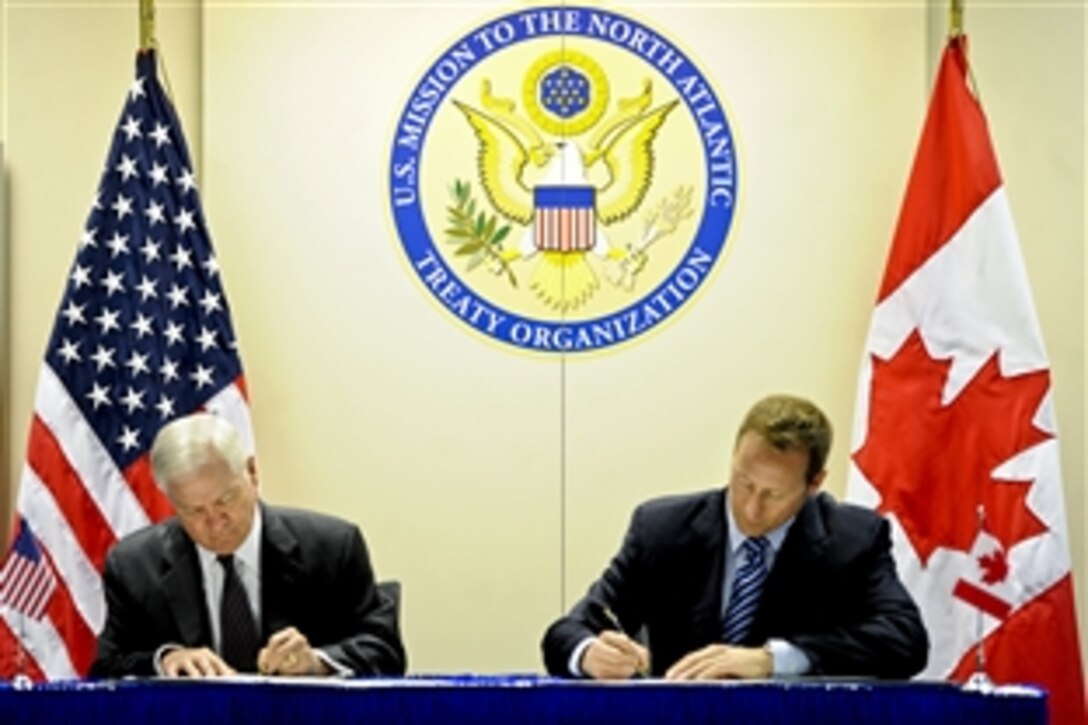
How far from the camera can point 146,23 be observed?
4.75 m

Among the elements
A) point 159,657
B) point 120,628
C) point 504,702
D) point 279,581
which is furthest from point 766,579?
point 120,628

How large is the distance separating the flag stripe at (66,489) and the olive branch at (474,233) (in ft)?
4.05

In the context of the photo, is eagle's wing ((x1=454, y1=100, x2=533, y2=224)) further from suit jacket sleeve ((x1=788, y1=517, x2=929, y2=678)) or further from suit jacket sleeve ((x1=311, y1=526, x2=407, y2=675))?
suit jacket sleeve ((x1=788, y1=517, x2=929, y2=678))

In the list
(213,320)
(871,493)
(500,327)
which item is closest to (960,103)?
(871,493)

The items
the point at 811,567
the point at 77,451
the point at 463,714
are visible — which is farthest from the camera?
the point at 77,451

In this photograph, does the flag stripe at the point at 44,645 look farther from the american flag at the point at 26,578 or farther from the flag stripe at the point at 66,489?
A: the flag stripe at the point at 66,489

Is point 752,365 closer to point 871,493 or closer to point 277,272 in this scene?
point 871,493

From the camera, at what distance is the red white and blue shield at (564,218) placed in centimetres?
484

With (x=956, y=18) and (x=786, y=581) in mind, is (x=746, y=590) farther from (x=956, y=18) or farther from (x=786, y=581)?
(x=956, y=18)

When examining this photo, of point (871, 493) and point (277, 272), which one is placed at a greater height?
point (277, 272)

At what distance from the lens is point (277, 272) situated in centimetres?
482

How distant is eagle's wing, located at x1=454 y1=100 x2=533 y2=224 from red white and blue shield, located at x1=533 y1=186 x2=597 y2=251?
0.04 m

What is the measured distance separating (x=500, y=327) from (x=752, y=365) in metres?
0.73

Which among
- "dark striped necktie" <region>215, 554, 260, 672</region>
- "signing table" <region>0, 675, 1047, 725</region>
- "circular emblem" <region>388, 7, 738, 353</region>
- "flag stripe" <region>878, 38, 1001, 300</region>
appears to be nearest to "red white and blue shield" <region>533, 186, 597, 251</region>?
"circular emblem" <region>388, 7, 738, 353</region>
